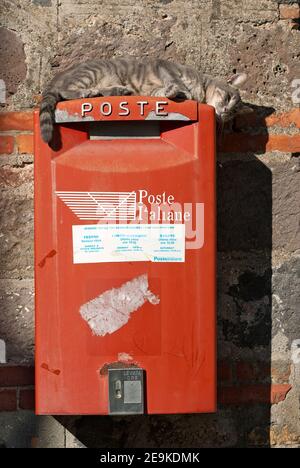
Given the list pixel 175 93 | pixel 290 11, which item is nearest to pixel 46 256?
pixel 175 93

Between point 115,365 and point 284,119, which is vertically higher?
point 284,119

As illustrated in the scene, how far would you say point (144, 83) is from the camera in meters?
2.35

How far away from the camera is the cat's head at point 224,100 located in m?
2.35

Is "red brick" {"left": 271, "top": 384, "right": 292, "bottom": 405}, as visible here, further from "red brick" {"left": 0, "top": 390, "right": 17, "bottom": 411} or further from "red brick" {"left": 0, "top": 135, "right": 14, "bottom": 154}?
"red brick" {"left": 0, "top": 135, "right": 14, "bottom": 154}

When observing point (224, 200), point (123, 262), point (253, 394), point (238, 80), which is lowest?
point (253, 394)

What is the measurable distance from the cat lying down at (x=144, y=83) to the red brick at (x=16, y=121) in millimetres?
185

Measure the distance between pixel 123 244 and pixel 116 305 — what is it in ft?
0.66

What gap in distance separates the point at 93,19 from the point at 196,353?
1332mm

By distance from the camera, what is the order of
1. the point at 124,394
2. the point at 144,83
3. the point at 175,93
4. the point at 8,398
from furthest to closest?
1. the point at 8,398
2. the point at 144,83
3. the point at 175,93
4. the point at 124,394

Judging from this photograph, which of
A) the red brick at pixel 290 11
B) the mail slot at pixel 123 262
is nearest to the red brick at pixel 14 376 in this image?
the mail slot at pixel 123 262

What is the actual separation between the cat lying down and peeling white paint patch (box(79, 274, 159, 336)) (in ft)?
2.22

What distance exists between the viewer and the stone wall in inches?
96.7

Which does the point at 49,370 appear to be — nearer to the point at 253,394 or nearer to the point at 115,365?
the point at 115,365

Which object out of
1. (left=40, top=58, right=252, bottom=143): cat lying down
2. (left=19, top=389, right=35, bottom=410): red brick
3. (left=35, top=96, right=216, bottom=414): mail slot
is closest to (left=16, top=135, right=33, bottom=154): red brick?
(left=40, top=58, right=252, bottom=143): cat lying down
